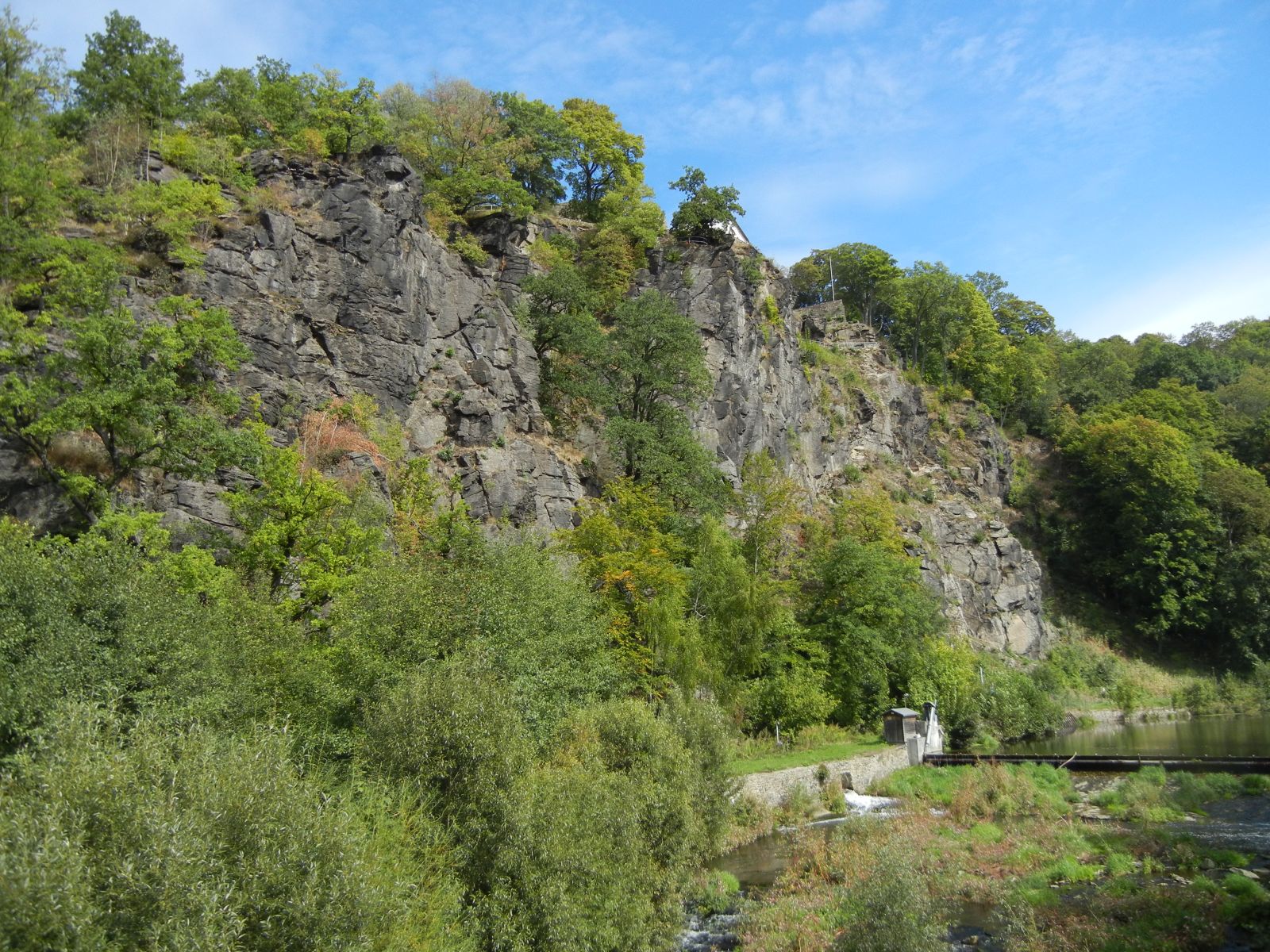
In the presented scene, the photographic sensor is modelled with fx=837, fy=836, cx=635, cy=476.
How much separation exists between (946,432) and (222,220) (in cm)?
5719

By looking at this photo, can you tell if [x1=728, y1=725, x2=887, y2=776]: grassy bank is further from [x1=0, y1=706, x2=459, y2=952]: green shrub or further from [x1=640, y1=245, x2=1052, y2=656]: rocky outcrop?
[x1=0, y1=706, x2=459, y2=952]: green shrub

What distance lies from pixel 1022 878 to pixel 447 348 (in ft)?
93.1

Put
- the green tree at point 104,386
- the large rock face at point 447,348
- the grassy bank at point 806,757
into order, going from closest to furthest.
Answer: the green tree at point 104,386
the grassy bank at point 806,757
the large rock face at point 447,348

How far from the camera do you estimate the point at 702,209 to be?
171ft

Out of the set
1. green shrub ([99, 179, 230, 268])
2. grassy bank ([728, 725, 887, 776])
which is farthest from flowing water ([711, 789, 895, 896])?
green shrub ([99, 179, 230, 268])

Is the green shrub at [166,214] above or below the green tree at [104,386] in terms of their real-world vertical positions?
above

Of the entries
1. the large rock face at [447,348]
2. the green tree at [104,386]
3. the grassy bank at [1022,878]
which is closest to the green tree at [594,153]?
the large rock face at [447,348]

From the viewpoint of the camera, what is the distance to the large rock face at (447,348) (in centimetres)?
3086

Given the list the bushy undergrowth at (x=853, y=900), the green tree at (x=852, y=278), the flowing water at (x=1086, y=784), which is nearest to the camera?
the bushy undergrowth at (x=853, y=900)

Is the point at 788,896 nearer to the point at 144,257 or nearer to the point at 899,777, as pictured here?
the point at 899,777

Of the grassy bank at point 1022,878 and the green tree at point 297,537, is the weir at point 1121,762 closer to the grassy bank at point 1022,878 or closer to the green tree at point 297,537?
the grassy bank at point 1022,878

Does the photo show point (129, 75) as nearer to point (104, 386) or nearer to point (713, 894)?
point (104, 386)

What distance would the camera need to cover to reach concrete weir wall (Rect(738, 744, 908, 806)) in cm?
2708

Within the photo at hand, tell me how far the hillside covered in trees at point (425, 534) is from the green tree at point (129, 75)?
0.71ft
